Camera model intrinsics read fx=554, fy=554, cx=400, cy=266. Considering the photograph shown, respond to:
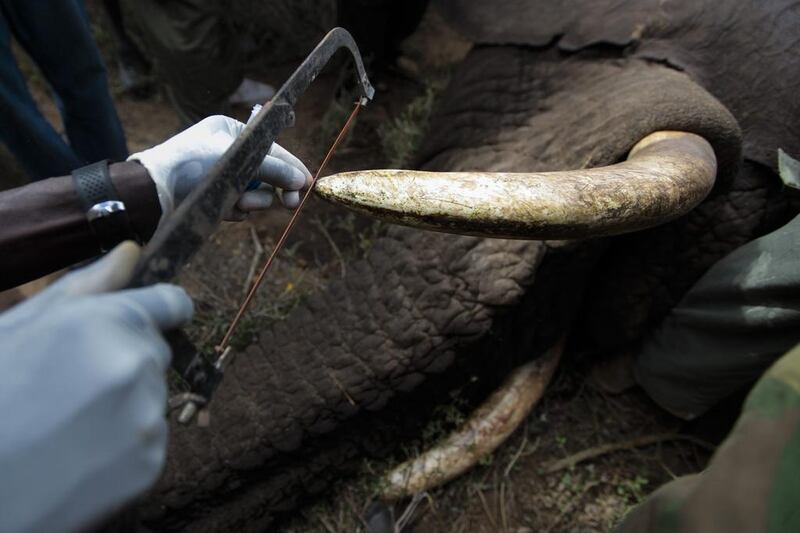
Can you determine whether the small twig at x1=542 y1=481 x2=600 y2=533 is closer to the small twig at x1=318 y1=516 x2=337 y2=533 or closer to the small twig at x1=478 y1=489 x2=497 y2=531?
the small twig at x1=478 y1=489 x2=497 y2=531

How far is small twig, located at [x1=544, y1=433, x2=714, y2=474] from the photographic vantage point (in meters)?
1.47

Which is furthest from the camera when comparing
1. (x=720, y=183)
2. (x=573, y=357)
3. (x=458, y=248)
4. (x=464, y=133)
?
(x=573, y=357)

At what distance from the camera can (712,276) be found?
1242mm

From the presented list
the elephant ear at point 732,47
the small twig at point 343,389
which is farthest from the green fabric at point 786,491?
the elephant ear at point 732,47

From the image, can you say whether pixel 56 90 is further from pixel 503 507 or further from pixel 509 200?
pixel 503 507

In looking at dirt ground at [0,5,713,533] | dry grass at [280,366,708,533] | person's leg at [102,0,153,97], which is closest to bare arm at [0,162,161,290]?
dirt ground at [0,5,713,533]

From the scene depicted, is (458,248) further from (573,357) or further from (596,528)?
(596,528)

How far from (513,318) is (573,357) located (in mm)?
552

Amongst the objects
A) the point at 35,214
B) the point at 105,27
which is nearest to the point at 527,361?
the point at 35,214

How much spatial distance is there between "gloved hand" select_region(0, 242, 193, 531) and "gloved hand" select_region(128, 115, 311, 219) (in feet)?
1.55

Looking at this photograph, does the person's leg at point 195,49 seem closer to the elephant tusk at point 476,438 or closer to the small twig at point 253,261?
the small twig at point 253,261

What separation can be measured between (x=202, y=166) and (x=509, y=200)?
1.66ft

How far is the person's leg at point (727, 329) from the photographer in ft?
3.45

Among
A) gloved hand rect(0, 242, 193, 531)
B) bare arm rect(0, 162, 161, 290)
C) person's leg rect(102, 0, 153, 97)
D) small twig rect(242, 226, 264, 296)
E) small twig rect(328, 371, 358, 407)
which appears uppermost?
gloved hand rect(0, 242, 193, 531)
